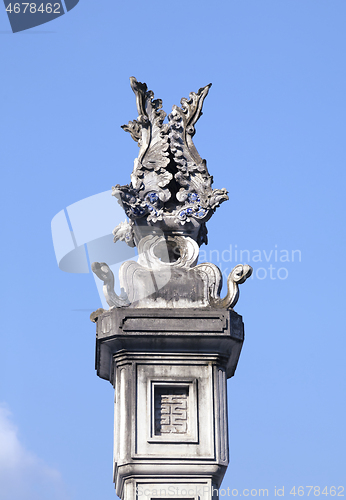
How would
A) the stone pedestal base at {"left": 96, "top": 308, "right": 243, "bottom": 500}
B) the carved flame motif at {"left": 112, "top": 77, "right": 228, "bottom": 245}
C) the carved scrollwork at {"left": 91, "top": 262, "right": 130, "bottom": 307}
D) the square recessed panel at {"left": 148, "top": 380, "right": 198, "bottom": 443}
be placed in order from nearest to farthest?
the stone pedestal base at {"left": 96, "top": 308, "right": 243, "bottom": 500}, the square recessed panel at {"left": 148, "top": 380, "right": 198, "bottom": 443}, the carved scrollwork at {"left": 91, "top": 262, "right": 130, "bottom": 307}, the carved flame motif at {"left": 112, "top": 77, "right": 228, "bottom": 245}

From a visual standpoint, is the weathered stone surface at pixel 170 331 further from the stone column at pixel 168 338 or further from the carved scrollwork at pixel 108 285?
the carved scrollwork at pixel 108 285

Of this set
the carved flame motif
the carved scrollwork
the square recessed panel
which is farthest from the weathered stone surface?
the carved flame motif

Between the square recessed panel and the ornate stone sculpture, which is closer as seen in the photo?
the square recessed panel

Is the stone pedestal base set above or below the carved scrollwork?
below

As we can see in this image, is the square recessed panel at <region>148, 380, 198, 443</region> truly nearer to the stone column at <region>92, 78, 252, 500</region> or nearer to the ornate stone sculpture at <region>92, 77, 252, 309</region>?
Result: the stone column at <region>92, 78, 252, 500</region>

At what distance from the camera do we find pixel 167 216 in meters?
14.0

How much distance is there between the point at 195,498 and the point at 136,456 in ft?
3.57

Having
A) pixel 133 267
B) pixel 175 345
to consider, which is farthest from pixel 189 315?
pixel 133 267

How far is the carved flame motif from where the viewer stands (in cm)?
1396

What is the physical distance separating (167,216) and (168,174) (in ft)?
2.48

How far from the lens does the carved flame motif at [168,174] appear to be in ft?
45.8

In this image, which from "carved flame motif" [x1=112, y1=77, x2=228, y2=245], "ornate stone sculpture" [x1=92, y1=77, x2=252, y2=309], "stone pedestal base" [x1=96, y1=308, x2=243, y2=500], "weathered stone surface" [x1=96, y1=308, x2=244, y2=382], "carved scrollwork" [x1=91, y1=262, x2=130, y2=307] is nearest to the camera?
"stone pedestal base" [x1=96, y1=308, x2=243, y2=500]

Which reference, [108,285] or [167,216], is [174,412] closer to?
[108,285]

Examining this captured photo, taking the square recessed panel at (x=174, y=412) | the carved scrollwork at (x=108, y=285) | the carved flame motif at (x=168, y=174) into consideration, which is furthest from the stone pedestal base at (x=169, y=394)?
the carved flame motif at (x=168, y=174)
